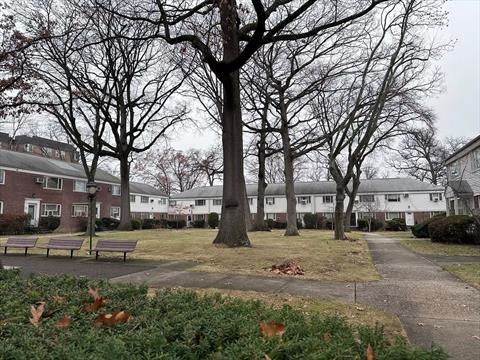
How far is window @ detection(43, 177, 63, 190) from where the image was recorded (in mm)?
41188

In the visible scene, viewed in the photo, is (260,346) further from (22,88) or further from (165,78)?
(165,78)

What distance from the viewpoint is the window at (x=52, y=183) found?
4119cm

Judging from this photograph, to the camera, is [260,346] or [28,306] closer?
[260,346]

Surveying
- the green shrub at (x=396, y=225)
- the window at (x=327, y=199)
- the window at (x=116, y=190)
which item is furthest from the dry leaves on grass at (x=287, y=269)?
the window at (x=327, y=199)

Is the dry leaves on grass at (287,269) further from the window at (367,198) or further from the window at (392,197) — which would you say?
the window at (392,197)

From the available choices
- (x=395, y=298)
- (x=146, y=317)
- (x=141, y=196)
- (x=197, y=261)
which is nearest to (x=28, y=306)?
(x=146, y=317)

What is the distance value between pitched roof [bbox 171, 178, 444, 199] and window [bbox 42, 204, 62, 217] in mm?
→ 27578

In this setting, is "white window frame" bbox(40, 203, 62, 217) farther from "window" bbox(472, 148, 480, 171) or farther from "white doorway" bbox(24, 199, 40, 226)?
"window" bbox(472, 148, 480, 171)

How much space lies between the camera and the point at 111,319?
4527 millimetres

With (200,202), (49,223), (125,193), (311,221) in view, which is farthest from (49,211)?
(311,221)

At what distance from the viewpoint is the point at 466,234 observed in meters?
20.4

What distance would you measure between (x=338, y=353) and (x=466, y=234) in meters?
20.0

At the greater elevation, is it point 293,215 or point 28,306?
point 293,215

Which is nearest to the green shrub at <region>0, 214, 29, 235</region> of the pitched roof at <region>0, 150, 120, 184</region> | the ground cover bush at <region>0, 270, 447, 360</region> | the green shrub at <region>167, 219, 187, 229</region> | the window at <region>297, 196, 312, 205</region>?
the pitched roof at <region>0, 150, 120, 184</region>
